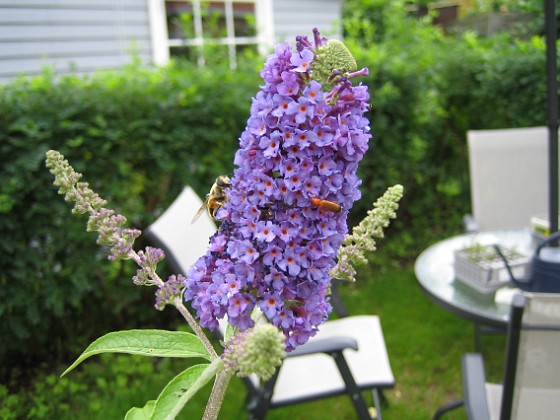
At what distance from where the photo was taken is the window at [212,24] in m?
5.26

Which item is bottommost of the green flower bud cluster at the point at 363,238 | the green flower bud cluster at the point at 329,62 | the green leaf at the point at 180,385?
the green leaf at the point at 180,385

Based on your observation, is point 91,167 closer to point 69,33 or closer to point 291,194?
point 291,194

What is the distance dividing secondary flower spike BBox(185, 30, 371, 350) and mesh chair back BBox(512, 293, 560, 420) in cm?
84

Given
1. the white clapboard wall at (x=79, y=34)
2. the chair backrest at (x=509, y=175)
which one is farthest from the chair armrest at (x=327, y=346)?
the white clapboard wall at (x=79, y=34)

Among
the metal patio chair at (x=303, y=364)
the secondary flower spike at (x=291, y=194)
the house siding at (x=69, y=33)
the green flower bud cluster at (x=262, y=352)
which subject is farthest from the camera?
the house siding at (x=69, y=33)

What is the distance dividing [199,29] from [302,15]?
140cm

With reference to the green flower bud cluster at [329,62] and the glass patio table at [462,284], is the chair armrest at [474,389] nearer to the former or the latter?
the glass patio table at [462,284]

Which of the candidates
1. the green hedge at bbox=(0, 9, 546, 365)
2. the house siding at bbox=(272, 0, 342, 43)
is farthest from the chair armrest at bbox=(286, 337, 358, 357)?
the house siding at bbox=(272, 0, 342, 43)

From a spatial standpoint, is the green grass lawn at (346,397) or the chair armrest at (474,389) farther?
the green grass lawn at (346,397)

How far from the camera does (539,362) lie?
152cm

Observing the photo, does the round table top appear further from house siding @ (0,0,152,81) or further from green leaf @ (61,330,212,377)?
house siding @ (0,0,152,81)

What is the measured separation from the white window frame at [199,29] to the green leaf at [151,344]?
4.29 meters

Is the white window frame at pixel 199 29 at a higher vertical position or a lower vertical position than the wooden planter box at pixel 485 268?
higher

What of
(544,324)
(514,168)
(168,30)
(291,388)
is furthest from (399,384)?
(168,30)
